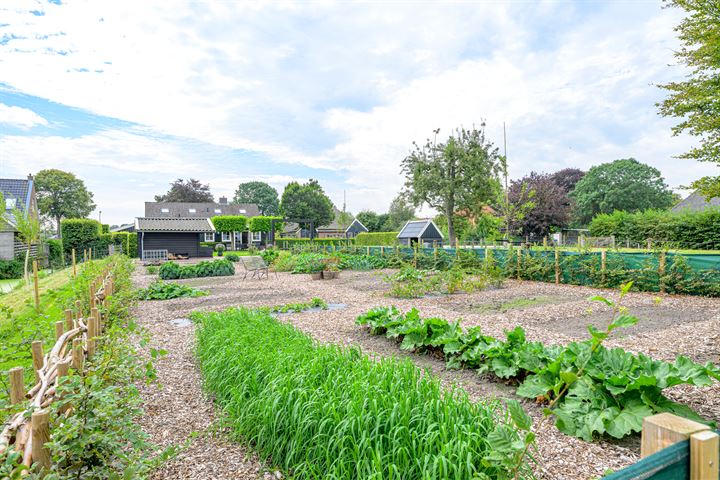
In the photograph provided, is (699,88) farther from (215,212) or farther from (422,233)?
(215,212)

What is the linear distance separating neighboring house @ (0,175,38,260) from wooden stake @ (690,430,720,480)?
2049cm

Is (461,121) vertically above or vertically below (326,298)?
above

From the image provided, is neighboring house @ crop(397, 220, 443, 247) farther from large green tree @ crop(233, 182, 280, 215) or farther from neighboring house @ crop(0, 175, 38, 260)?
large green tree @ crop(233, 182, 280, 215)

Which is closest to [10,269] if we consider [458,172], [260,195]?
[458,172]

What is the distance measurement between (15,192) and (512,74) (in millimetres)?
29203

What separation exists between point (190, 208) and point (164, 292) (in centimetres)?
4116

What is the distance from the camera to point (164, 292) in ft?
35.3

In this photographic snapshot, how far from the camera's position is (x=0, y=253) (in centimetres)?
1773

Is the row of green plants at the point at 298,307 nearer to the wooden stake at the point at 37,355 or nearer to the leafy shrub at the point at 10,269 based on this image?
the wooden stake at the point at 37,355

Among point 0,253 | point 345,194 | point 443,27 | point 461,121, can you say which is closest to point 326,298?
point 443,27

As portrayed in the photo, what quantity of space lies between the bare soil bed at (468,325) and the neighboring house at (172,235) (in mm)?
15702

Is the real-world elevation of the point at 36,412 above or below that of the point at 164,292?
above

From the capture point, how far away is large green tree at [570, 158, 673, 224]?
44500 mm

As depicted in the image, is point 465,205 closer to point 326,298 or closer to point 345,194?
point 326,298
